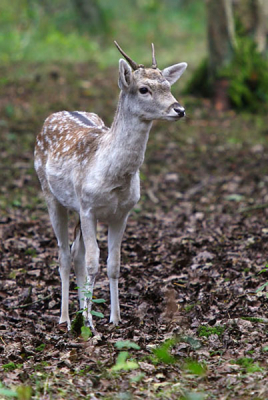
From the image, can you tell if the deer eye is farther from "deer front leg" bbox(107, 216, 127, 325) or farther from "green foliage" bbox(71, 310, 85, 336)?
"green foliage" bbox(71, 310, 85, 336)

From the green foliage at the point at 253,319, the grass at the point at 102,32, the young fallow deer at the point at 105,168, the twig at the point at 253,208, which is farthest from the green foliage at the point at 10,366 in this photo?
the grass at the point at 102,32

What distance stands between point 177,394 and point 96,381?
0.60m

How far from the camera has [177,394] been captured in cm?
411

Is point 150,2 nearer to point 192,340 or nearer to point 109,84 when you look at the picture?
point 109,84

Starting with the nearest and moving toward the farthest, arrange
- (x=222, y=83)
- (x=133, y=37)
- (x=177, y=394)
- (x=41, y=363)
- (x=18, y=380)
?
(x=177, y=394) → (x=18, y=380) → (x=41, y=363) → (x=222, y=83) → (x=133, y=37)

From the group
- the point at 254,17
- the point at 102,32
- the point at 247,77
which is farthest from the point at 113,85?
the point at 102,32

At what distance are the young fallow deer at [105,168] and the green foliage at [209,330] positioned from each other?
0.97 m

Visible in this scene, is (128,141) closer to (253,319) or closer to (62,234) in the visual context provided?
(62,234)

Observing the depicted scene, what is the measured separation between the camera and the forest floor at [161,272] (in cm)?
438

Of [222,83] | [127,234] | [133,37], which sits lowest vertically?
[127,234]

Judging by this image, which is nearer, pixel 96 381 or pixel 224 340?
pixel 96 381

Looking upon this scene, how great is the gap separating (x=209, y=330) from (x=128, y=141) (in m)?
1.76

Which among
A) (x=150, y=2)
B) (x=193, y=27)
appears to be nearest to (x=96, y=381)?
(x=193, y=27)

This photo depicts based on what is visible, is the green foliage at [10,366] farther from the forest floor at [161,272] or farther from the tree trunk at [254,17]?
the tree trunk at [254,17]
